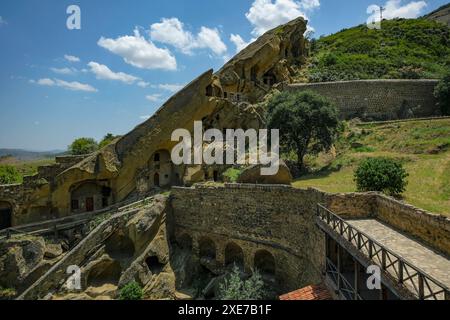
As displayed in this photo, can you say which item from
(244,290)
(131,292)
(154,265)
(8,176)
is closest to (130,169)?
(154,265)

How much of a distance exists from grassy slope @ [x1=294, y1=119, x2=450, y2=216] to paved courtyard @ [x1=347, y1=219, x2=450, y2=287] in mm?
4407

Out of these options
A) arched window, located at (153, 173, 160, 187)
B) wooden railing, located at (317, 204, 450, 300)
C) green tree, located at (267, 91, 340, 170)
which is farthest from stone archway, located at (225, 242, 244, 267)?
arched window, located at (153, 173, 160, 187)

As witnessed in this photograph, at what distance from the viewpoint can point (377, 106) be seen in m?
32.9

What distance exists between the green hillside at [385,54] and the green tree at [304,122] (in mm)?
18354

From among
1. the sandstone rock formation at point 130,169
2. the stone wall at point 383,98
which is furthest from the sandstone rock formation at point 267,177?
the stone wall at point 383,98

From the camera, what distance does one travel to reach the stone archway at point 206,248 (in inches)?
798

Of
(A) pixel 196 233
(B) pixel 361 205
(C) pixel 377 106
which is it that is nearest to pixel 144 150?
(A) pixel 196 233

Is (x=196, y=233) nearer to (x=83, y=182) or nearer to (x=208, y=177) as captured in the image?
(x=208, y=177)

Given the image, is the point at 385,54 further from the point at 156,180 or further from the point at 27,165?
the point at 27,165

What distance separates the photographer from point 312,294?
12.4 metres

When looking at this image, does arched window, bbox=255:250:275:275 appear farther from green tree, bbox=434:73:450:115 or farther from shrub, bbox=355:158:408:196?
green tree, bbox=434:73:450:115

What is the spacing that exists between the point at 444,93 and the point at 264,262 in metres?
25.3

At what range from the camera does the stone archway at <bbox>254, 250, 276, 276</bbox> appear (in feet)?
59.2

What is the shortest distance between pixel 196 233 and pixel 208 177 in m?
6.82
